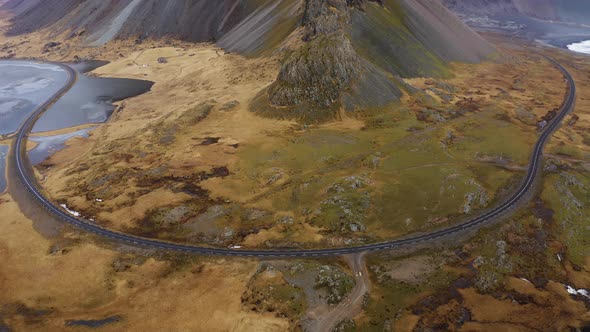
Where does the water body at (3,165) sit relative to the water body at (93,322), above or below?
above

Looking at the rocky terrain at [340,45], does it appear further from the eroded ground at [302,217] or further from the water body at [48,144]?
the water body at [48,144]

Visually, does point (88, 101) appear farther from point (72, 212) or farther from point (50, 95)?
point (72, 212)

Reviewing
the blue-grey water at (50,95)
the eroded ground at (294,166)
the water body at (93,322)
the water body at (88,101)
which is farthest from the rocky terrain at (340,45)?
the water body at (93,322)

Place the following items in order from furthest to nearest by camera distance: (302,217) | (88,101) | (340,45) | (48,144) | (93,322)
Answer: (88,101)
(340,45)
(48,144)
(302,217)
(93,322)

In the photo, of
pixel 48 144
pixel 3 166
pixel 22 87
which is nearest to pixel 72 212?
pixel 3 166

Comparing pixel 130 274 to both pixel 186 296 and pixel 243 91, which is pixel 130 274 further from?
pixel 243 91

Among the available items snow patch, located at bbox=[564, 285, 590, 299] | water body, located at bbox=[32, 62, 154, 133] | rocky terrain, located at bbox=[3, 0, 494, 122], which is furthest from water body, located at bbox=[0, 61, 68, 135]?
snow patch, located at bbox=[564, 285, 590, 299]
